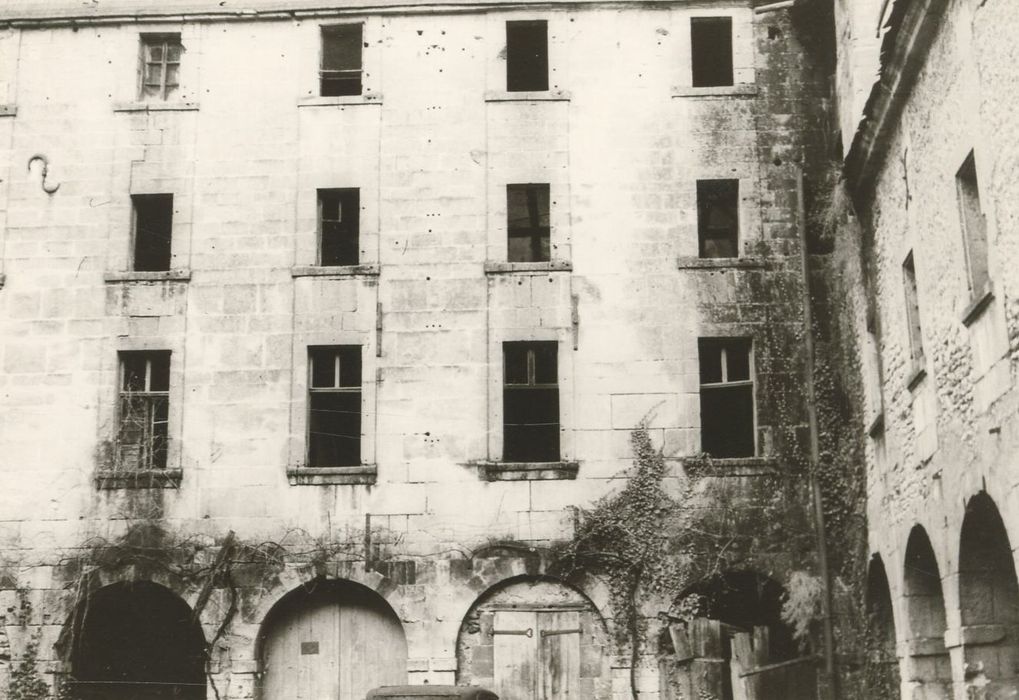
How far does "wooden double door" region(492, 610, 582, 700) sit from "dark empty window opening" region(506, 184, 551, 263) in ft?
18.6

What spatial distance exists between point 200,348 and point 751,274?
8.80 metres

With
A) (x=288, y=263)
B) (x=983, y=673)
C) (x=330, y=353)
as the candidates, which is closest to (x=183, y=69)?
(x=288, y=263)

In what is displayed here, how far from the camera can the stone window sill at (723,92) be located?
870 inches

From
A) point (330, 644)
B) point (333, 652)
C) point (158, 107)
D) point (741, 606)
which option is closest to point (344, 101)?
point (158, 107)

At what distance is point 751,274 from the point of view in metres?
21.5

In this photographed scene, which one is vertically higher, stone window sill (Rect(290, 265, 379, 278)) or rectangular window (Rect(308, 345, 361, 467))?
stone window sill (Rect(290, 265, 379, 278))

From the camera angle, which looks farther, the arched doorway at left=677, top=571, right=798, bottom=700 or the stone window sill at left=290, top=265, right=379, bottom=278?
the stone window sill at left=290, top=265, right=379, bottom=278

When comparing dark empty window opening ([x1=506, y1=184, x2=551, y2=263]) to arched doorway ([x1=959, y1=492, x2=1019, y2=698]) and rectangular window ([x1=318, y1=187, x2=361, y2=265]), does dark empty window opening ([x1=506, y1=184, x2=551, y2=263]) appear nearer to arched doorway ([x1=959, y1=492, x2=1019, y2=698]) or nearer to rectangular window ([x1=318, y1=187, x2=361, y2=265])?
rectangular window ([x1=318, y1=187, x2=361, y2=265])

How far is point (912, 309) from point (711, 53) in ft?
25.3

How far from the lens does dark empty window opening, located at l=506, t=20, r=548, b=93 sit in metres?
22.9

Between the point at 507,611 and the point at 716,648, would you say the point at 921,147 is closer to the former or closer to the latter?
the point at 716,648

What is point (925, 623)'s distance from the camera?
17.0 metres

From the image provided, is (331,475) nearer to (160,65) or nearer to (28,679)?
(28,679)

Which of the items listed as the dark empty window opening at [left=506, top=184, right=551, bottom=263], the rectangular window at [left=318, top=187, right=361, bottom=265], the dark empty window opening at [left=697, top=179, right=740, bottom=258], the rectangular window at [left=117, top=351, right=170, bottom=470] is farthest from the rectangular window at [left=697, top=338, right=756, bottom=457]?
the rectangular window at [left=117, top=351, right=170, bottom=470]
